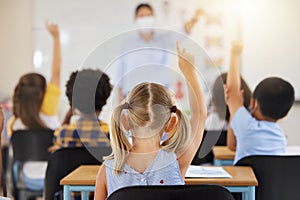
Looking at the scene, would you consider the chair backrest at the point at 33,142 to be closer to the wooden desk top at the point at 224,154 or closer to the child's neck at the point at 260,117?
the wooden desk top at the point at 224,154

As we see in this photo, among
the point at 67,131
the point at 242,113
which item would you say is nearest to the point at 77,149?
the point at 67,131

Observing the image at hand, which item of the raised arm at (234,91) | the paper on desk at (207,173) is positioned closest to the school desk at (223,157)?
the raised arm at (234,91)

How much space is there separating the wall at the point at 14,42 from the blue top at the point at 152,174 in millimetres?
3200

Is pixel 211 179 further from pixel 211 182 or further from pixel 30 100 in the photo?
pixel 30 100

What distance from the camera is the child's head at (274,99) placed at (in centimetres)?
269

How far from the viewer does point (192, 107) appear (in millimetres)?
1882

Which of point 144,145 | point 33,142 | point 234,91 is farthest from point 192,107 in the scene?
point 33,142

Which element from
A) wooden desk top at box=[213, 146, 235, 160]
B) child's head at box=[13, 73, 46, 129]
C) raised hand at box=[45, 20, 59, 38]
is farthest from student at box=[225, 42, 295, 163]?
raised hand at box=[45, 20, 59, 38]

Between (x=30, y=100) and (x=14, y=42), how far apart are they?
1447 mm

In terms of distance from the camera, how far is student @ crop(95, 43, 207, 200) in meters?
Answer: 1.76

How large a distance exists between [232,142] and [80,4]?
2268 mm

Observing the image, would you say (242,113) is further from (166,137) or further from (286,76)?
(286,76)

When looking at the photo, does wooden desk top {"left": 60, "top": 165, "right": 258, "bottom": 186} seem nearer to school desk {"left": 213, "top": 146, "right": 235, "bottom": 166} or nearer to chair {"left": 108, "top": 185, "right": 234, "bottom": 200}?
chair {"left": 108, "top": 185, "right": 234, "bottom": 200}

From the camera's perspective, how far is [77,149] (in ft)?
7.98
